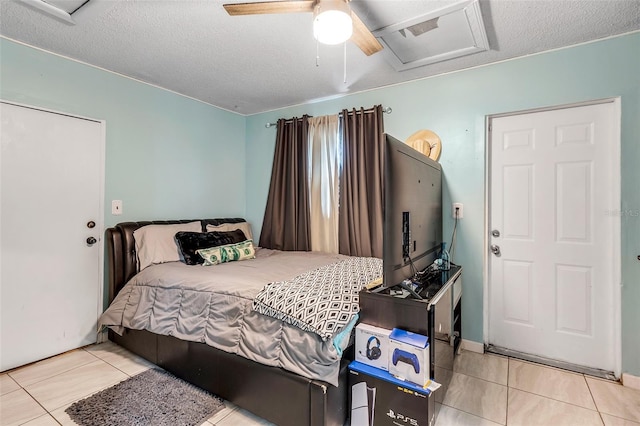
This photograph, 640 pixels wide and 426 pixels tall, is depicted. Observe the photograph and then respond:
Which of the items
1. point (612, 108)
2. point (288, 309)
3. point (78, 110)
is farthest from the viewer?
point (78, 110)

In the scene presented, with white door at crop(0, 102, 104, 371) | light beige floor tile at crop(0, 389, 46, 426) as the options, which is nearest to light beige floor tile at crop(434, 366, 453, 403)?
light beige floor tile at crop(0, 389, 46, 426)

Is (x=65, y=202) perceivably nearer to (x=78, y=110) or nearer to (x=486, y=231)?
(x=78, y=110)

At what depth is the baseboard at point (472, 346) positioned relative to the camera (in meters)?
2.56

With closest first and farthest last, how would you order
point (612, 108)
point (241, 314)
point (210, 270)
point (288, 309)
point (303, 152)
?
point (288, 309) < point (241, 314) < point (612, 108) < point (210, 270) < point (303, 152)

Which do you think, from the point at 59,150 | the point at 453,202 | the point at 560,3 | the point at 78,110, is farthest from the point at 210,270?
the point at 560,3

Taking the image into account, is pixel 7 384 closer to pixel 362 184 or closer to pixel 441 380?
pixel 441 380

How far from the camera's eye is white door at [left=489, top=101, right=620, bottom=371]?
2.20m

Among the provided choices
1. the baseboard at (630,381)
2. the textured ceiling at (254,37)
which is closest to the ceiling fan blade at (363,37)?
the textured ceiling at (254,37)

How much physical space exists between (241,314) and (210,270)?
694 millimetres

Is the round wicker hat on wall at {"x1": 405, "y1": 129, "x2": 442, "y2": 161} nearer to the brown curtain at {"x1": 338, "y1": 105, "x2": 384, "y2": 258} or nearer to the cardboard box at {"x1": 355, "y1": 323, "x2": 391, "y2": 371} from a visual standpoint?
the brown curtain at {"x1": 338, "y1": 105, "x2": 384, "y2": 258}

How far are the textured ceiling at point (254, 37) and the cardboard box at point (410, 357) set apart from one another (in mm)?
1875

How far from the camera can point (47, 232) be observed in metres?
2.37

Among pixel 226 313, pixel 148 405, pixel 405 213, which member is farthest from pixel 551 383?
pixel 148 405

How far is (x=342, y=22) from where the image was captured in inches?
55.4
